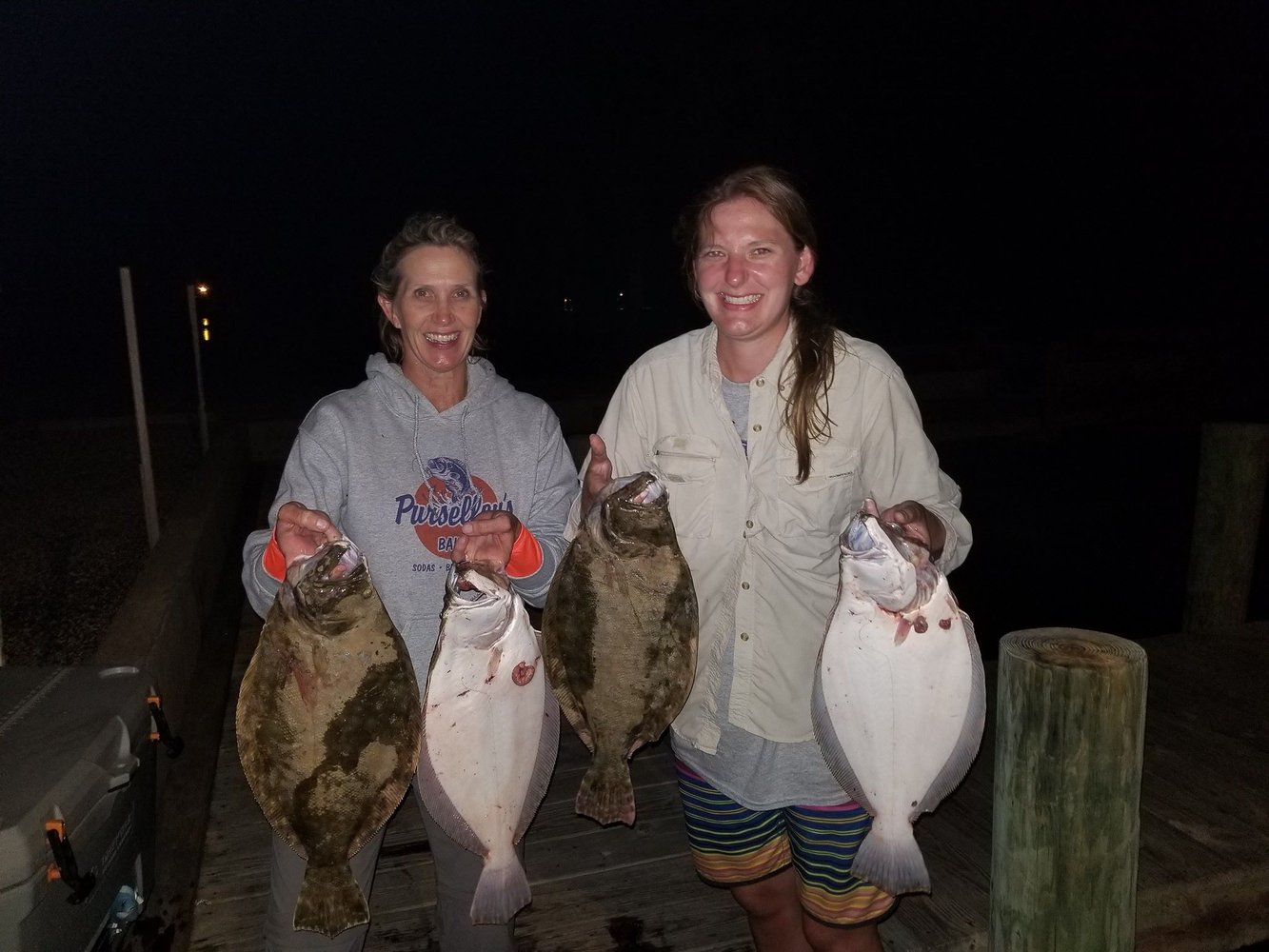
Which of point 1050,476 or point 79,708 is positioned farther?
point 1050,476

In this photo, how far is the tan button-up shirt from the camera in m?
2.62

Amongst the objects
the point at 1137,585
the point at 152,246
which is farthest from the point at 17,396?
the point at 152,246

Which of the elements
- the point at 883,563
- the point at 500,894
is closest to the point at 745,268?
the point at 883,563

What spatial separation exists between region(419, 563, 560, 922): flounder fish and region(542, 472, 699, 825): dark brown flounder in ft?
0.52

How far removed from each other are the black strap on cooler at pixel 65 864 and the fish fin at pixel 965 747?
90.9 inches

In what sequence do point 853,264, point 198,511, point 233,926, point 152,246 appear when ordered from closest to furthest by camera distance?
point 233,926, point 198,511, point 853,264, point 152,246

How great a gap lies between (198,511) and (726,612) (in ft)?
22.1

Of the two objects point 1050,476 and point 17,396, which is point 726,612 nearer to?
point 1050,476

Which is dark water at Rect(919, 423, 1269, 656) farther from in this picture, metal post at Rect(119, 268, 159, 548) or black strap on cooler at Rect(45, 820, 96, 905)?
metal post at Rect(119, 268, 159, 548)

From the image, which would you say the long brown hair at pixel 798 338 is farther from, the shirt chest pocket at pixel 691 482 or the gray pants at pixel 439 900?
the gray pants at pixel 439 900

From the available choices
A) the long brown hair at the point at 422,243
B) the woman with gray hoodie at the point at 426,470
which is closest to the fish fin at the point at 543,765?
the woman with gray hoodie at the point at 426,470

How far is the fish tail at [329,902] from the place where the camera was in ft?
7.57

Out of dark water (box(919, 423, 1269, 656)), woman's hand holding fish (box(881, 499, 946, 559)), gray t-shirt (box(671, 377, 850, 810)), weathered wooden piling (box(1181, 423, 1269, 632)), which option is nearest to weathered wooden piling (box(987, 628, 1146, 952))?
woman's hand holding fish (box(881, 499, 946, 559))

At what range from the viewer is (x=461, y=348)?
2789 mm
